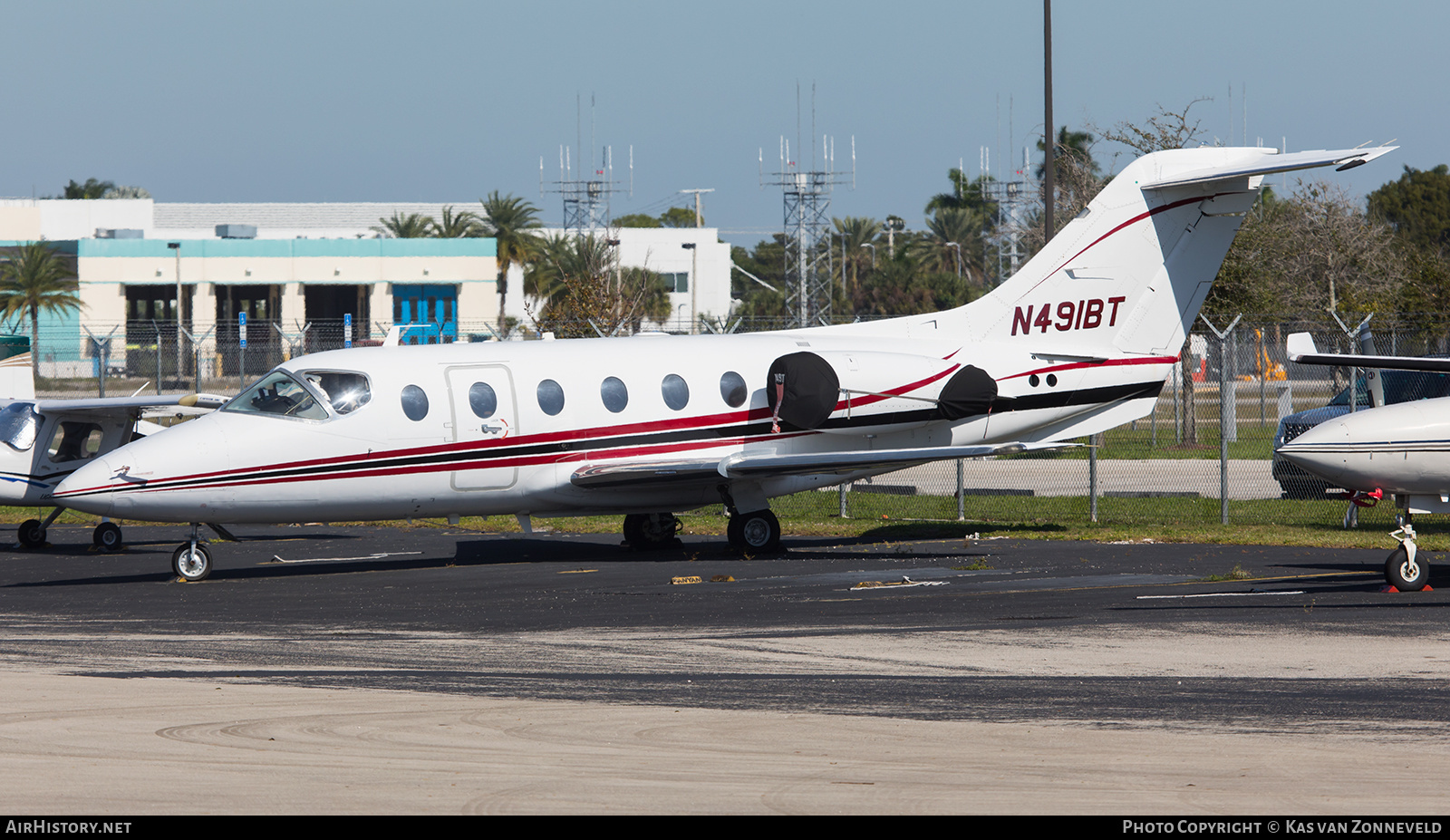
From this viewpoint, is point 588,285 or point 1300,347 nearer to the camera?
point 1300,347

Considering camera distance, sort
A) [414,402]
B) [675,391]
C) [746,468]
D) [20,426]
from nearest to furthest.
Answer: [414,402]
[746,468]
[675,391]
[20,426]

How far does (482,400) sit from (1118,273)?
8562 millimetres

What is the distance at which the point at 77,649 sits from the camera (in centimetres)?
1277

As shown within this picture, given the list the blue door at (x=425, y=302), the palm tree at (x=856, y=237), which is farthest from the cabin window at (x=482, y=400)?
the palm tree at (x=856, y=237)

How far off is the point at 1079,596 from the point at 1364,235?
184 feet

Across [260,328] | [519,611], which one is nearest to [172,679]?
[519,611]

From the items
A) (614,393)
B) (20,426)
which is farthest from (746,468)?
(20,426)

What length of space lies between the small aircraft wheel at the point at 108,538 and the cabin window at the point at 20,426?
5.04 feet

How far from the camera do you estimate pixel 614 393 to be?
19.5 metres

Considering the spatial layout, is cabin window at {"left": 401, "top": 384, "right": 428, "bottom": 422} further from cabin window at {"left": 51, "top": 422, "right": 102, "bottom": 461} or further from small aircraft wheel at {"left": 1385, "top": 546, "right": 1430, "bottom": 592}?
small aircraft wheel at {"left": 1385, "top": 546, "right": 1430, "bottom": 592}

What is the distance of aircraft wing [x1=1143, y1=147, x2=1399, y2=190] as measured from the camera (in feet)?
60.7

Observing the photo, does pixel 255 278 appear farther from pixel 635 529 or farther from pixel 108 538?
pixel 635 529

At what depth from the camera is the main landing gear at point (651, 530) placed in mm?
21062

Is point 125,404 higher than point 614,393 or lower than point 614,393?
lower
